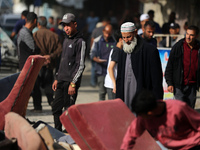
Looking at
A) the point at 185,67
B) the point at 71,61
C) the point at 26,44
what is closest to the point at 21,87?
the point at 71,61

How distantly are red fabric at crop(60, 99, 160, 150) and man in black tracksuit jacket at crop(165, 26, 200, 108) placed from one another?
2.14m

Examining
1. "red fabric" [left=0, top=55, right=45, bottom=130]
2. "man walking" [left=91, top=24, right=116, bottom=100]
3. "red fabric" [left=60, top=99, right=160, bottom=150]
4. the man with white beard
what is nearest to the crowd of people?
the man with white beard

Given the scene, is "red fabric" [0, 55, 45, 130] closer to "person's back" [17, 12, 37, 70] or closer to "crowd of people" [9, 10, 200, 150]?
"crowd of people" [9, 10, 200, 150]

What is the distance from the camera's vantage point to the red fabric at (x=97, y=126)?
5.20 metres

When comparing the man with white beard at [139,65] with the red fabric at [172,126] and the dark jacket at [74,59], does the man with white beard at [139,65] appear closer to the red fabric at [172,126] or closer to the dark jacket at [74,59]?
the dark jacket at [74,59]

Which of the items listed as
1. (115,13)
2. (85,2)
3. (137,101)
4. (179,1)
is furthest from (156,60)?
(85,2)

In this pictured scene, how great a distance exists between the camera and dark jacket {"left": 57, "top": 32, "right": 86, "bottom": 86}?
7.07 m

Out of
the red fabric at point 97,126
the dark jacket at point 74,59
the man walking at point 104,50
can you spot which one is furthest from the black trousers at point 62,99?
the man walking at point 104,50

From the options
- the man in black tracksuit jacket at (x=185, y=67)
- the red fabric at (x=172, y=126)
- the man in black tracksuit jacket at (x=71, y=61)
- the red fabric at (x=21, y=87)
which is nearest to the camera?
the red fabric at (x=172, y=126)

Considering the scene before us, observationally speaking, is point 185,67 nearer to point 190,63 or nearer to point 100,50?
point 190,63

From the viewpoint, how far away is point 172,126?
14.8 feet

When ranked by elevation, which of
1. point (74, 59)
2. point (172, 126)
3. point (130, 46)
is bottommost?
point (172, 126)

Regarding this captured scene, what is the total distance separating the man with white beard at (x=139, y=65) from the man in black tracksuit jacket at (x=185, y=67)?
1.53 meters

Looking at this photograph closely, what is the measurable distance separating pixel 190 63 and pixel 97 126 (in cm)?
283
